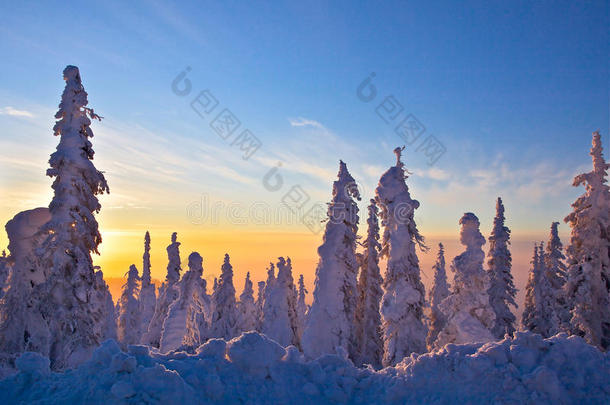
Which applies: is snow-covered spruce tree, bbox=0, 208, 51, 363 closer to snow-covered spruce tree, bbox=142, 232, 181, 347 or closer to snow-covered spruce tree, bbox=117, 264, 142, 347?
snow-covered spruce tree, bbox=142, 232, 181, 347

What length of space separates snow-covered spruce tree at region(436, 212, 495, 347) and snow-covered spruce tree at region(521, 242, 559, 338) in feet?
62.0

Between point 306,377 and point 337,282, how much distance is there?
51.6ft

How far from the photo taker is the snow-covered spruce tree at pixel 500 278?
29.6 metres

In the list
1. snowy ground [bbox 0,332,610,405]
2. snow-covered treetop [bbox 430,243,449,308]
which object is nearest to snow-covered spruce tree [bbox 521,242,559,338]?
snow-covered treetop [bbox 430,243,449,308]

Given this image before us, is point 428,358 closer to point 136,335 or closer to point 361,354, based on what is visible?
point 361,354

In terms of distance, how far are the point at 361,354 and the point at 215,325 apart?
641 inches

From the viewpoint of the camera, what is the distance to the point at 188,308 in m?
25.2

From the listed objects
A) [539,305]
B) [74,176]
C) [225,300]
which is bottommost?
[225,300]

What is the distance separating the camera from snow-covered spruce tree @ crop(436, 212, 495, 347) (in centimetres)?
1625

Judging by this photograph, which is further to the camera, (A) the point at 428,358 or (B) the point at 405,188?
(B) the point at 405,188

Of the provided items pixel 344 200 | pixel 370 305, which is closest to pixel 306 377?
pixel 344 200

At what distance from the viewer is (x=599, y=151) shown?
22.3 m

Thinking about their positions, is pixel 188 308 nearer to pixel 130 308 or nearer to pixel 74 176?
pixel 74 176

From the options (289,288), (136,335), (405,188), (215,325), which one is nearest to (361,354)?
(289,288)
